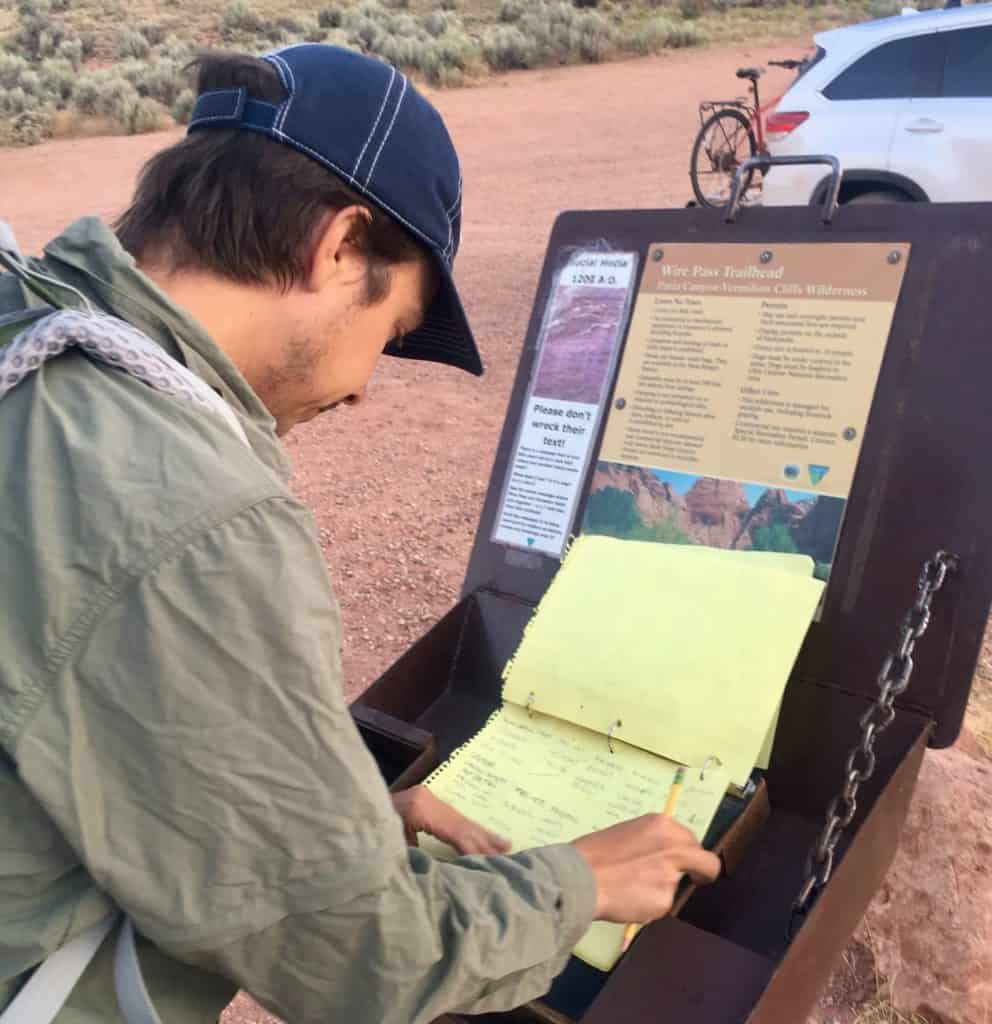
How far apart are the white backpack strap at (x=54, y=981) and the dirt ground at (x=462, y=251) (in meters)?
1.42

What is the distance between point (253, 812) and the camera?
2.77ft

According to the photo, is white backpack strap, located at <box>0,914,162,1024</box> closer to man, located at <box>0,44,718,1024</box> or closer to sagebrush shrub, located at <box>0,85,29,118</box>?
man, located at <box>0,44,718,1024</box>

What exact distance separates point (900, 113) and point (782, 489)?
5.12 meters

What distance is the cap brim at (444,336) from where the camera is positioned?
140cm

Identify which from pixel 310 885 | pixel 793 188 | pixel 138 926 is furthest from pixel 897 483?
pixel 793 188

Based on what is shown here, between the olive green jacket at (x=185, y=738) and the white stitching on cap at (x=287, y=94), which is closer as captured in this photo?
the olive green jacket at (x=185, y=738)

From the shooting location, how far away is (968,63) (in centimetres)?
576

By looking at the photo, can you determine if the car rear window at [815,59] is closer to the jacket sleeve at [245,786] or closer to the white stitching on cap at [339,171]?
the white stitching on cap at [339,171]

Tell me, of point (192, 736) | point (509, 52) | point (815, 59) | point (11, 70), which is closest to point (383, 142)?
point (192, 736)

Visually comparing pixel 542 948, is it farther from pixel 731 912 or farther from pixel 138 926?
pixel 731 912

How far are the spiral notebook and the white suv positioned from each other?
455 cm

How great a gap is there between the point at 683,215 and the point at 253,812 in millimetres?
1354

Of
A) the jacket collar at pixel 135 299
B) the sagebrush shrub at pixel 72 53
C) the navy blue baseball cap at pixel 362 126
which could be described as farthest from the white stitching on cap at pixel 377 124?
the sagebrush shrub at pixel 72 53

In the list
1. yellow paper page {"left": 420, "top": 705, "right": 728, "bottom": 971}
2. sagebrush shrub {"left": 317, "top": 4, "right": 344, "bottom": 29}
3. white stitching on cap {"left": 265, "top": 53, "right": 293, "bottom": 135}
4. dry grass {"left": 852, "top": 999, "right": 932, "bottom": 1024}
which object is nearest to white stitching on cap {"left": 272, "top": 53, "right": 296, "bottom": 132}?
white stitching on cap {"left": 265, "top": 53, "right": 293, "bottom": 135}
